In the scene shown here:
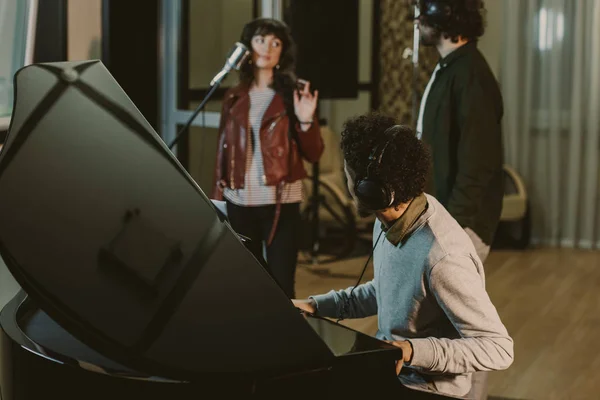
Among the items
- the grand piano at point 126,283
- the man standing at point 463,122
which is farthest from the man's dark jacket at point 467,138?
the grand piano at point 126,283

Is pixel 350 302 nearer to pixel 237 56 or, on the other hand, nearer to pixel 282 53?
pixel 237 56

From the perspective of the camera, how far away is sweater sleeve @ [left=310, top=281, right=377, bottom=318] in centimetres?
233

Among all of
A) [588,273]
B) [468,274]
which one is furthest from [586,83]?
[468,274]

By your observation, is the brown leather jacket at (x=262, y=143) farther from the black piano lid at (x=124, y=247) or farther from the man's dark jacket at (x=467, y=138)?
the black piano lid at (x=124, y=247)

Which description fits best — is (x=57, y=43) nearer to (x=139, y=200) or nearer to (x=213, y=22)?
(x=213, y=22)

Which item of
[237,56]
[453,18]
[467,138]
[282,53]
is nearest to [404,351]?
[467,138]

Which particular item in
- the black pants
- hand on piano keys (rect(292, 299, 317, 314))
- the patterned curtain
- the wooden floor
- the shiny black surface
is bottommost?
the wooden floor

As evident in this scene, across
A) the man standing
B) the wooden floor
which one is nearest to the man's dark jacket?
the man standing

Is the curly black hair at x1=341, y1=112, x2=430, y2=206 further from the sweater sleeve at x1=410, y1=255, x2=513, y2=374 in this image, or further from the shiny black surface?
the shiny black surface

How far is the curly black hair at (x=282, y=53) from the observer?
400 centimetres

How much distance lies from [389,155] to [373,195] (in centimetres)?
9

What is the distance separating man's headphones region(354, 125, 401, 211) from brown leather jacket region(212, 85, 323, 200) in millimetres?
1907

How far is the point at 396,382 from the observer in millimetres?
1854

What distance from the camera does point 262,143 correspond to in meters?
3.96
